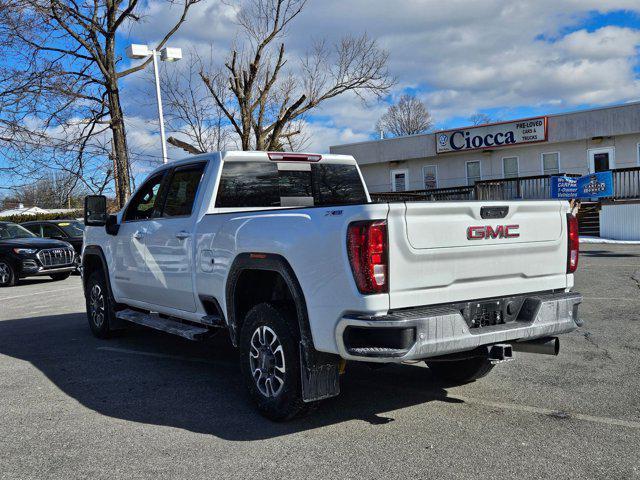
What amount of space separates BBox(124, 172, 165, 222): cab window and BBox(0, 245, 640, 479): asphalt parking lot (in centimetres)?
154

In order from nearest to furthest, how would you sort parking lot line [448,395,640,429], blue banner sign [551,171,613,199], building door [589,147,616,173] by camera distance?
parking lot line [448,395,640,429], blue banner sign [551,171,613,199], building door [589,147,616,173]

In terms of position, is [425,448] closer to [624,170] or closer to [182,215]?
[182,215]

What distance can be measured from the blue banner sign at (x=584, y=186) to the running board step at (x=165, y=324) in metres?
18.5

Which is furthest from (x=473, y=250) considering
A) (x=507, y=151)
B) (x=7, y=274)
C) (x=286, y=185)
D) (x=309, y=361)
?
(x=507, y=151)

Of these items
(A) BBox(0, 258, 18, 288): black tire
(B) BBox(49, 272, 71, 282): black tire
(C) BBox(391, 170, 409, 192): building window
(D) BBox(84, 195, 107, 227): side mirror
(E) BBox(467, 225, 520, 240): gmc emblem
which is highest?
(C) BBox(391, 170, 409, 192): building window

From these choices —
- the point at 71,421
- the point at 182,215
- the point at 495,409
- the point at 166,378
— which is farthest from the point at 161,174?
the point at 495,409

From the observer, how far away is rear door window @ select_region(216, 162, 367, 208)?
5695 mm

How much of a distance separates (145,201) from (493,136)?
2354cm

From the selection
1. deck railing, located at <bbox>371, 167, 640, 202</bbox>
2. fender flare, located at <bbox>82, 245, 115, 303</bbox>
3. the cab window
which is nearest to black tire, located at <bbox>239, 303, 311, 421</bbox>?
the cab window

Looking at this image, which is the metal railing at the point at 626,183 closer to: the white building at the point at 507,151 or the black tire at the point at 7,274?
the white building at the point at 507,151

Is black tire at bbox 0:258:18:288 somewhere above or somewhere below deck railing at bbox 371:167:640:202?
below

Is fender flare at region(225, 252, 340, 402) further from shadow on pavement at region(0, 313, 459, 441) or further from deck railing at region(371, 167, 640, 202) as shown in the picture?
deck railing at region(371, 167, 640, 202)

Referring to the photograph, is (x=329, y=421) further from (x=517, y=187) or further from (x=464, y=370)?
(x=517, y=187)

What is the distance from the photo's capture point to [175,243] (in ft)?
18.8
